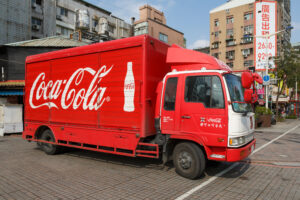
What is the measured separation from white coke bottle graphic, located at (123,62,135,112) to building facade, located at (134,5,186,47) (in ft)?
131

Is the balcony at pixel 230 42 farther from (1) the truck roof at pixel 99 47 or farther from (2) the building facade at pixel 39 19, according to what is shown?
(1) the truck roof at pixel 99 47

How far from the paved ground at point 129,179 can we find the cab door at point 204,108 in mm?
1320

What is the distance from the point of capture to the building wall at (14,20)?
2762cm

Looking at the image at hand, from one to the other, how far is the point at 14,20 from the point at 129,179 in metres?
30.7

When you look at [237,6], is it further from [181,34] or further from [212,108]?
[212,108]

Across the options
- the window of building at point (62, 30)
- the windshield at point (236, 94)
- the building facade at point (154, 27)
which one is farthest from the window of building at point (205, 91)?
the building facade at point (154, 27)

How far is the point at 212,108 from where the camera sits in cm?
538

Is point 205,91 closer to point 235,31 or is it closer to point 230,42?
point 230,42

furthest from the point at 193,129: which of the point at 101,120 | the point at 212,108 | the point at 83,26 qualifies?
the point at 83,26

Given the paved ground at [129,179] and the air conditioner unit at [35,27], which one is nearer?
the paved ground at [129,179]

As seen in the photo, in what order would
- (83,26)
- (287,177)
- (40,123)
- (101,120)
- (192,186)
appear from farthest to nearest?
(83,26) → (40,123) → (101,120) → (287,177) → (192,186)

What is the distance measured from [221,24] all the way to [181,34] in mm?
9235

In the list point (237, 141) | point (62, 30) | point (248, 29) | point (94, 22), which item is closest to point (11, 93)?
point (237, 141)

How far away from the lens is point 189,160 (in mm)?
5707
